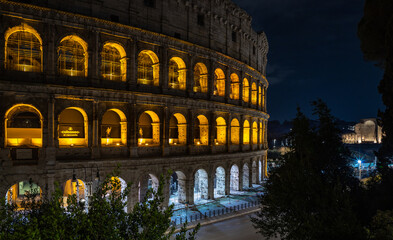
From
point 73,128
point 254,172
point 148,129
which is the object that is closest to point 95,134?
point 73,128

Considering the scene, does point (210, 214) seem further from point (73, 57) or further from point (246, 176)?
point (73, 57)

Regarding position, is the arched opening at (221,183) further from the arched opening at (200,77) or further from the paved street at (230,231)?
the arched opening at (200,77)

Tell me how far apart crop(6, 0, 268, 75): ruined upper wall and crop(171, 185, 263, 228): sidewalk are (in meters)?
15.2

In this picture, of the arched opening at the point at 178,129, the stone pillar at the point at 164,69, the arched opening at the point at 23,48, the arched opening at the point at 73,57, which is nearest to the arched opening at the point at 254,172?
the arched opening at the point at 178,129

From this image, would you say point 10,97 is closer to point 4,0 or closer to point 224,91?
point 4,0

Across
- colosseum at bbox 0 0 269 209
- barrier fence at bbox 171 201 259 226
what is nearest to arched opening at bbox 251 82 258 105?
colosseum at bbox 0 0 269 209

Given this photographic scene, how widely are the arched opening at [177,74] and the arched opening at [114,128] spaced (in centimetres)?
556

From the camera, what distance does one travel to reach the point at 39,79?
18562 millimetres

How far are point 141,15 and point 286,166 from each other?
16.4 meters

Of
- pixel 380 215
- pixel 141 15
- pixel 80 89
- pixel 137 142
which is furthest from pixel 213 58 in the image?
pixel 380 215

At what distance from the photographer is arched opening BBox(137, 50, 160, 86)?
23.4 metres

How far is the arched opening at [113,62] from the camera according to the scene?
70.9 feet

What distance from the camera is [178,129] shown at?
25734 millimetres

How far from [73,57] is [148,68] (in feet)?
19.8
